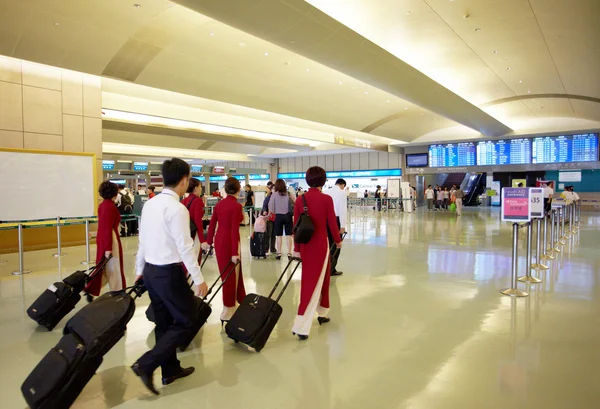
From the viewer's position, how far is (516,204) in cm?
559

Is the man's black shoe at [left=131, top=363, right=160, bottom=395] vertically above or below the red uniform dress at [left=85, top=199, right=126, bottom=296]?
below

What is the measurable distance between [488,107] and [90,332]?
58.4 feet

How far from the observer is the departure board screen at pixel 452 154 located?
894 inches

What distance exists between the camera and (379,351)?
3521 millimetres

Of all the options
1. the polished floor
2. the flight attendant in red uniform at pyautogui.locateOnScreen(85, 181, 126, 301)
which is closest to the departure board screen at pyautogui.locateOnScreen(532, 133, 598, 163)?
the polished floor

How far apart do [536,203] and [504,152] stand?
58.2 feet

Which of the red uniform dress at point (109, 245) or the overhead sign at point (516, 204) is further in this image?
the overhead sign at point (516, 204)

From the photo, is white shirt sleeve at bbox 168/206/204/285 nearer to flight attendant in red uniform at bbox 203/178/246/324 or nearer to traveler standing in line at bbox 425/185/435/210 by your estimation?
flight attendant in red uniform at bbox 203/178/246/324

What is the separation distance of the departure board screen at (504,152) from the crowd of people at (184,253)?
1862cm

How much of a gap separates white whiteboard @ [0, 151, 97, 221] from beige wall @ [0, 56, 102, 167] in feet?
2.48

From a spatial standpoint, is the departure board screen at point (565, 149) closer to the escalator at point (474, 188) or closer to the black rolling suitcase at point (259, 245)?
the escalator at point (474, 188)

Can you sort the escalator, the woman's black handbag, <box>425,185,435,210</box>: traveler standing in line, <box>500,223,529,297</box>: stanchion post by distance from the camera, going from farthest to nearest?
1. the escalator
2. <box>425,185,435,210</box>: traveler standing in line
3. <box>500,223,529,297</box>: stanchion post
4. the woman's black handbag

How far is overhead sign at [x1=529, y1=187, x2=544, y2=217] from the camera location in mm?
5793

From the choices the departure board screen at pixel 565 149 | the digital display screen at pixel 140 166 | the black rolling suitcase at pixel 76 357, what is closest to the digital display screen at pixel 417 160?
the departure board screen at pixel 565 149
